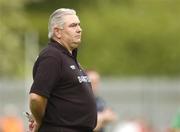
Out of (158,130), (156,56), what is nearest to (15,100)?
(158,130)

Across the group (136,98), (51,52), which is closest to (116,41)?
(136,98)

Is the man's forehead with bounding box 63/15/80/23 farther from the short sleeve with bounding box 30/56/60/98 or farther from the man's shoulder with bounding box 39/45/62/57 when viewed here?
the short sleeve with bounding box 30/56/60/98

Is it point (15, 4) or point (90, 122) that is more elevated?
point (90, 122)

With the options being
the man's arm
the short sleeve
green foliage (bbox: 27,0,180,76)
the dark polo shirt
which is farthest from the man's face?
green foliage (bbox: 27,0,180,76)

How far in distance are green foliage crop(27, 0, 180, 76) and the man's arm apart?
1334 inches

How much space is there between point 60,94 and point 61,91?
0.10 ft

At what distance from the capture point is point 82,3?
5356 cm

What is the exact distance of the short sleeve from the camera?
10.0 meters

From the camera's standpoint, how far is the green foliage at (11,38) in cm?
4121

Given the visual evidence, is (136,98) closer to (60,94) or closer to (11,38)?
(11,38)

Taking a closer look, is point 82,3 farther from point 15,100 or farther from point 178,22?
point 15,100

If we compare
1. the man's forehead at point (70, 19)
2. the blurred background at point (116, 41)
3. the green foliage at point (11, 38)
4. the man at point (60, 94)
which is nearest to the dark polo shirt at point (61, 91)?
the man at point (60, 94)

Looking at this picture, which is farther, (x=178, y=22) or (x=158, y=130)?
(x=178, y=22)

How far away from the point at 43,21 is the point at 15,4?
9.56m
